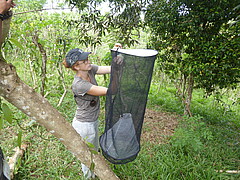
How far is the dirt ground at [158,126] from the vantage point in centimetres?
266

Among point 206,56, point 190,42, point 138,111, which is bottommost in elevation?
point 138,111

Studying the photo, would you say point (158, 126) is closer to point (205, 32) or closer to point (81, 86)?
point (205, 32)

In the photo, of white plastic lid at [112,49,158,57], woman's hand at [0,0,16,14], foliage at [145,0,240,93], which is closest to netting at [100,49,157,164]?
white plastic lid at [112,49,158,57]

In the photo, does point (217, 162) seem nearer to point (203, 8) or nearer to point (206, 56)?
point (206, 56)

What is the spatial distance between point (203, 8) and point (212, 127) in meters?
1.94

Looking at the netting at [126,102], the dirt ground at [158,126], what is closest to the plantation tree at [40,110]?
the netting at [126,102]

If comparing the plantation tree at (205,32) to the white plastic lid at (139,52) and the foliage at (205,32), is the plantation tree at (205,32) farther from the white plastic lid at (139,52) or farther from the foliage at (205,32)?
the white plastic lid at (139,52)

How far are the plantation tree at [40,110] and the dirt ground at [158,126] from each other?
1684 mm

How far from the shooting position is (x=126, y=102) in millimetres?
1216

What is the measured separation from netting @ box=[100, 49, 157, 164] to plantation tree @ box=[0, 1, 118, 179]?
0.24 metres

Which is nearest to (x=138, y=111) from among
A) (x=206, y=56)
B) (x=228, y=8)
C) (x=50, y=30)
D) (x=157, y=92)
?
(x=206, y=56)

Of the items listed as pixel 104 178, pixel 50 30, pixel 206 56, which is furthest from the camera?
pixel 50 30

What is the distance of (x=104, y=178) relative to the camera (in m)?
1.07

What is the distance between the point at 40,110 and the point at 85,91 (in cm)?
64
